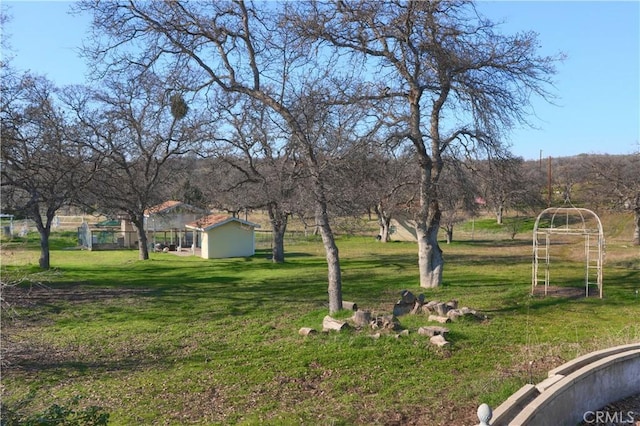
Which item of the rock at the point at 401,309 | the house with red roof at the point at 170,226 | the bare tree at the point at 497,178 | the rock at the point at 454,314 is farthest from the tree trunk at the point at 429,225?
the house with red roof at the point at 170,226

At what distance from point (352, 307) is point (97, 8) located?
860cm

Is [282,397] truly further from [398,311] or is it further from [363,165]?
[363,165]

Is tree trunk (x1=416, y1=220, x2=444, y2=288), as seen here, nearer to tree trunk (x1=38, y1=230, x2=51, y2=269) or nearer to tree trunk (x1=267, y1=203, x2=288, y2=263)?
tree trunk (x1=267, y1=203, x2=288, y2=263)

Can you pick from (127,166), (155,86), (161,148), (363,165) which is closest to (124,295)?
(155,86)

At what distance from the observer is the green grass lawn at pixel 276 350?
7.44 m

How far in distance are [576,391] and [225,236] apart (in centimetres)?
2753

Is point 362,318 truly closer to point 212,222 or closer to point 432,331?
point 432,331

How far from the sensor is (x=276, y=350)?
10359 mm

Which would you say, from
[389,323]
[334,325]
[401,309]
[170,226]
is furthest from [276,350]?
[170,226]

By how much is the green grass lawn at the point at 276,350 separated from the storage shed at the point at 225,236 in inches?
429

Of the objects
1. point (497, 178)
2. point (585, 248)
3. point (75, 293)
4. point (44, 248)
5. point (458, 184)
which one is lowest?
point (75, 293)

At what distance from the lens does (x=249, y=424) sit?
680 centimetres

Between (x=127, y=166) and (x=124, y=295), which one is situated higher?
(x=127, y=166)

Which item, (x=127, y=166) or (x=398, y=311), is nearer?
(x=398, y=311)
